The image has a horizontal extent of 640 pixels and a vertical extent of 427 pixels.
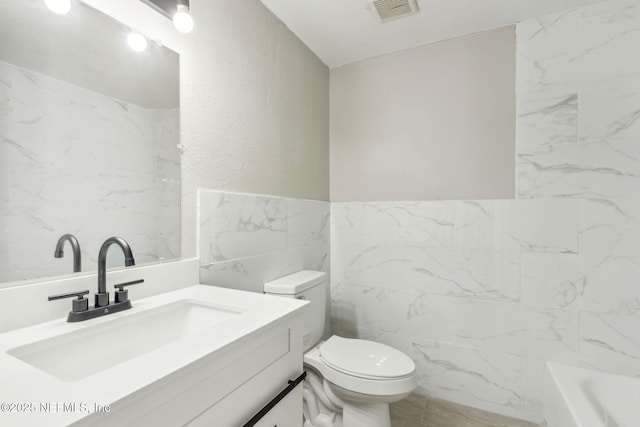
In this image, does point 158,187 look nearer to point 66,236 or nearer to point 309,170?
point 66,236

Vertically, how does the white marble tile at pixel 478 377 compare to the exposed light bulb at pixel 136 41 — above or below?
below

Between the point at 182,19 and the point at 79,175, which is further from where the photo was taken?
the point at 182,19

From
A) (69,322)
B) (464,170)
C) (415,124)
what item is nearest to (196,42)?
(69,322)

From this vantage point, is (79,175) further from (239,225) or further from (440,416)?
(440,416)

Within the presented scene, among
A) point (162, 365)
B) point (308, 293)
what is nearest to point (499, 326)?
point (308, 293)

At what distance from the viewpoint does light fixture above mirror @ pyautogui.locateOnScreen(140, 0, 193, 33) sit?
1159mm

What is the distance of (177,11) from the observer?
117cm

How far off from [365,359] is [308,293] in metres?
0.45

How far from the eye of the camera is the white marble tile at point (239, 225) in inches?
53.0

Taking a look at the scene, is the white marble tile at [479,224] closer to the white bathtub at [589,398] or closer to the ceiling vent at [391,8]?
the white bathtub at [589,398]

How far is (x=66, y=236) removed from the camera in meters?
0.90

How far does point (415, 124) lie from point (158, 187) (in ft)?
5.53

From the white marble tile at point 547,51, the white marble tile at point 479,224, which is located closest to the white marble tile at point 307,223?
the white marble tile at point 479,224

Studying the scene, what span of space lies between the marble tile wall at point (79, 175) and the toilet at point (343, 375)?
2.44ft
